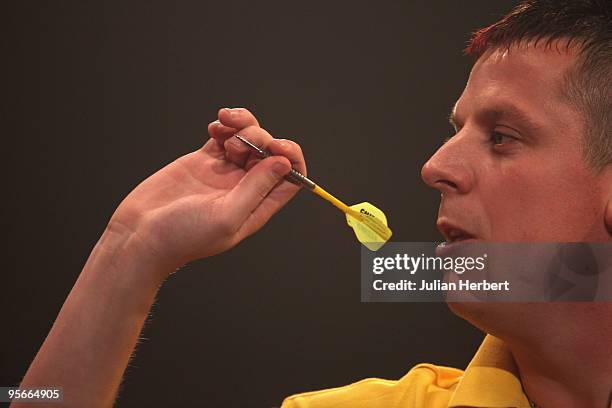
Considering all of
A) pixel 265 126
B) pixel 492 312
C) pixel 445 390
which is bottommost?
pixel 445 390

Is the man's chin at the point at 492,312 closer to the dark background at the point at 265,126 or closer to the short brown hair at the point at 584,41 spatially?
the short brown hair at the point at 584,41

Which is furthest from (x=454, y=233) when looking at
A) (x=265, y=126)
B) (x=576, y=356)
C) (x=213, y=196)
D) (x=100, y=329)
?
(x=265, y=126)

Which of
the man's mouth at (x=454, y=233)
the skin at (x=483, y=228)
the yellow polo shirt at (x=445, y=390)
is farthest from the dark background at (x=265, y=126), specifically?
the man's mouth at (x=454, y=233)

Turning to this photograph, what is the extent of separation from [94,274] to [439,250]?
45 centimetres

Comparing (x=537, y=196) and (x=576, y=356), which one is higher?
(x=537, y=196)

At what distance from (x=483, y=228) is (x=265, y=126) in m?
0.68

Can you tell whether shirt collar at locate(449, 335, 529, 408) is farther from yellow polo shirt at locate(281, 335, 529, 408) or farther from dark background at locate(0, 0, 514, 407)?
dark background at locate(0, 0, 514, 407)

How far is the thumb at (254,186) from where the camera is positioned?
97cm

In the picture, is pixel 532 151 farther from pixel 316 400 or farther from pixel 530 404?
pixel 316 400

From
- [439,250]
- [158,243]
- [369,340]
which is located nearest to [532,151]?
[439,250]

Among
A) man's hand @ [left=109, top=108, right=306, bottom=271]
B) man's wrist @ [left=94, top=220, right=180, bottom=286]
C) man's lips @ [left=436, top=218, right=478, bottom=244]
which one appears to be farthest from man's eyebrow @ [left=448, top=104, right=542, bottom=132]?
man's wrist @ [left=94, top=220, right=180, bottom=286]

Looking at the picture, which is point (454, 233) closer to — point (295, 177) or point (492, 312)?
point (492, 312)

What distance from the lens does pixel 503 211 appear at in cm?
92

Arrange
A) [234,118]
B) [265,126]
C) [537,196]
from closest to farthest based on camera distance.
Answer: [537,196], [234,118], [265,126]
